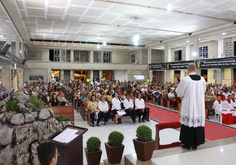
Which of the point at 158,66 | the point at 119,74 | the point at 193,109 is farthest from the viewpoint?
the point at 119,74

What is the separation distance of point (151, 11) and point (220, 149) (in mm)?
9015

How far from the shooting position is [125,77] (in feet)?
84.7

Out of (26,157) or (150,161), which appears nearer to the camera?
(150,161)

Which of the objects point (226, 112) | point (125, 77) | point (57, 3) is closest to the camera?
point (226, 112)

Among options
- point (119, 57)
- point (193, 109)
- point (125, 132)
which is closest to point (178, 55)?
point (119, 57)

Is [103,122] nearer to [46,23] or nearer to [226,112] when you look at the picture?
[226,112]

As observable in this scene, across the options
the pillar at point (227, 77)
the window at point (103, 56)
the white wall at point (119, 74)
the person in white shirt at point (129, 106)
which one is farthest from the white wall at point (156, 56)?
the person in white shirt at point (129, 106)

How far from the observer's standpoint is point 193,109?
3.54m

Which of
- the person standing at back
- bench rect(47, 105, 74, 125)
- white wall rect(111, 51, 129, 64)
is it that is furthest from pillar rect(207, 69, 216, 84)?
the person standing at back

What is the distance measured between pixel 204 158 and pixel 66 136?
2437 mm

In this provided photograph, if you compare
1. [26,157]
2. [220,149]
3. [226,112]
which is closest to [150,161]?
[220,149]

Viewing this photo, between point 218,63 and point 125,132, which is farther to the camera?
point 218,63

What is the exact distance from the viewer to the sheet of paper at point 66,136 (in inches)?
110

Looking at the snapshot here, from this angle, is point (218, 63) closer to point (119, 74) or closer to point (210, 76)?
point (210, 76)
